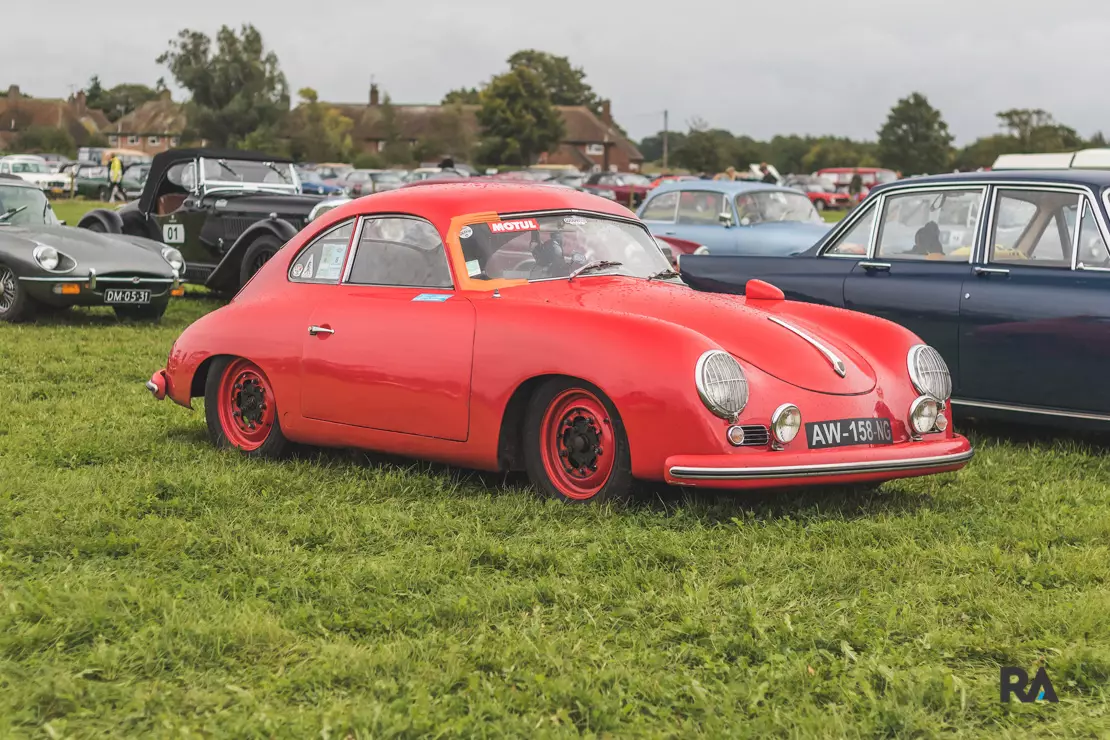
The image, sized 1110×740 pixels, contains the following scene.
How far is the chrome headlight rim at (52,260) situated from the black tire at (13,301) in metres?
0.28

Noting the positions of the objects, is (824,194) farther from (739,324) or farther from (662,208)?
(739,324)

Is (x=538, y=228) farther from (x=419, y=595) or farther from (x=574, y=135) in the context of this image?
(x=574, y=135)

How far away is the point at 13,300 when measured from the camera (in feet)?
40.2

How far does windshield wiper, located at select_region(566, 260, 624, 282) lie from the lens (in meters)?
6.21

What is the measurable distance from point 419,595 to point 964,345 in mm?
3937

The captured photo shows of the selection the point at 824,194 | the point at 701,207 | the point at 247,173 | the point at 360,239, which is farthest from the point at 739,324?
the point at 824,194

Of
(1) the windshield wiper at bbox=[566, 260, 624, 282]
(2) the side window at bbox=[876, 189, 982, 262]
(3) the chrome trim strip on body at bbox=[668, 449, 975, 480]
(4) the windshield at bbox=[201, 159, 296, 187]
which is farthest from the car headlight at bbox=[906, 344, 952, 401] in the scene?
(4) the windshield at bbox=[201, 159, 296, 187]

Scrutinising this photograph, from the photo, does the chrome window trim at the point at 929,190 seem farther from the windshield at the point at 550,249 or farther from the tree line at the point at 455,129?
the tree line at the point at 455,129

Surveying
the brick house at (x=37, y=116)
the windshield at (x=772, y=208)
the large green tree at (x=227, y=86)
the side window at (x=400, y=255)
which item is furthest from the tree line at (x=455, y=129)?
the side window at (x=400, y=255)

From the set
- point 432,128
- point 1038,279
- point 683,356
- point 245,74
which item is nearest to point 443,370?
point 683,356

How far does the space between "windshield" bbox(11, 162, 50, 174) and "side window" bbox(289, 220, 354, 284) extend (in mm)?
48555

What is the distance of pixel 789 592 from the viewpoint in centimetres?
443

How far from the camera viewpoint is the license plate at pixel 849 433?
5305 millimetres

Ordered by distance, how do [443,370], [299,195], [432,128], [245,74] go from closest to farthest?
1. [443,370]
2. [299,195]
3. [245,74]
4. [432,128]
